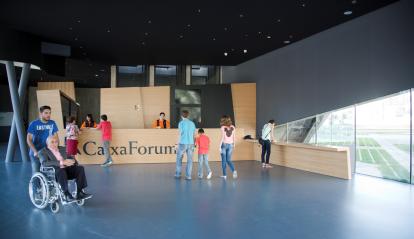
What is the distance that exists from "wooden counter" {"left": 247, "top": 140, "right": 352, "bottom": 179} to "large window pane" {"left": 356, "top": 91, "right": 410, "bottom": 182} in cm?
100

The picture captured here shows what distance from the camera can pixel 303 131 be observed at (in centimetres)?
1039

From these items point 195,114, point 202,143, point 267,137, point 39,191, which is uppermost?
point 195,114

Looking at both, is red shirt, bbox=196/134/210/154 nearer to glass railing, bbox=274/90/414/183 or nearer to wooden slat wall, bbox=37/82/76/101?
glass railing, bbox=274/90/414/183

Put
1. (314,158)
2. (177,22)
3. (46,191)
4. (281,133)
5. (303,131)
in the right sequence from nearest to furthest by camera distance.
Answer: (46,191) → (177,22) → (314,158) → (303,131) → (281,133)

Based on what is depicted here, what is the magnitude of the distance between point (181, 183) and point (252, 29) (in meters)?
4.45

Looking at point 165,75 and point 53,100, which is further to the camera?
point 165,75

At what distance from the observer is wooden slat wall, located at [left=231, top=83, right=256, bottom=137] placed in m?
13.3

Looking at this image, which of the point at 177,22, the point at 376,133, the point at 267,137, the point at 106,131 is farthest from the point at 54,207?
the point at 376,133

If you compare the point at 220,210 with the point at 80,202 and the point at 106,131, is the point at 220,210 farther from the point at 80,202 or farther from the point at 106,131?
the point at 106,131

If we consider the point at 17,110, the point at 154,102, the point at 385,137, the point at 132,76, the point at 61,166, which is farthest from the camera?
the point at 132,76

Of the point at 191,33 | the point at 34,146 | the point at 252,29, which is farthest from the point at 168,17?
the point at 34,146

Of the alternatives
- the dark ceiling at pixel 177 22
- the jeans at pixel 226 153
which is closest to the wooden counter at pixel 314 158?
the jeans at pixel 226 153

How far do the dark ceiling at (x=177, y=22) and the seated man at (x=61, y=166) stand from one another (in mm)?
3369

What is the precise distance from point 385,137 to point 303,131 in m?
2.72
